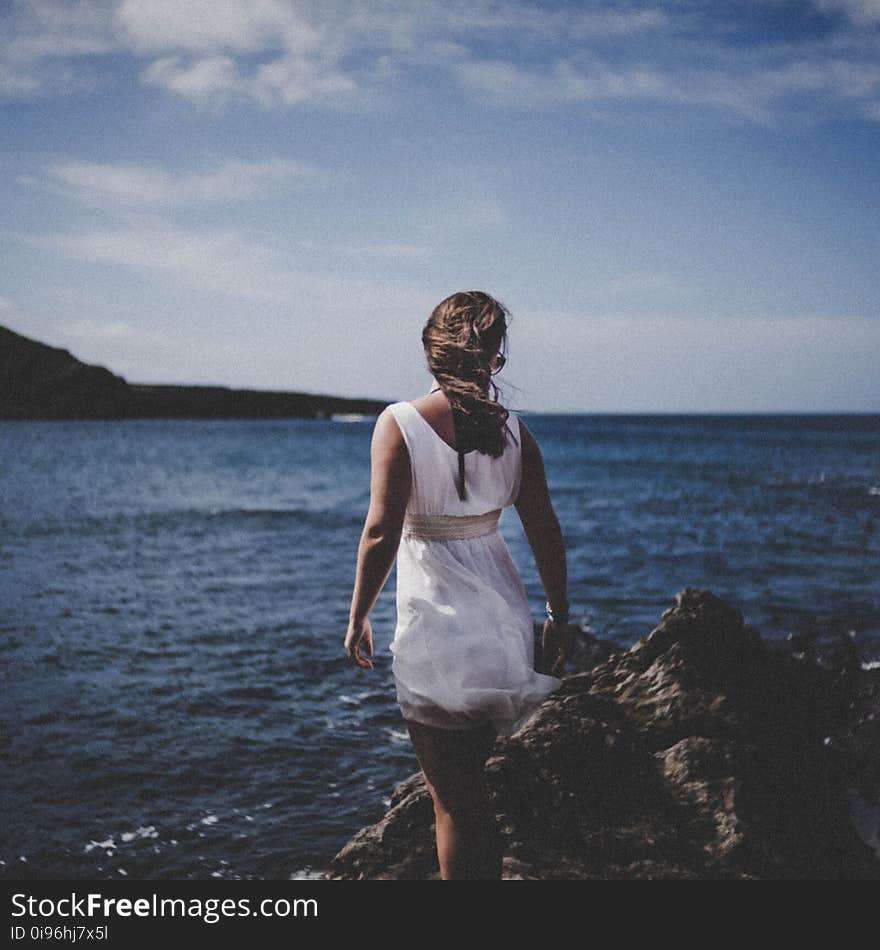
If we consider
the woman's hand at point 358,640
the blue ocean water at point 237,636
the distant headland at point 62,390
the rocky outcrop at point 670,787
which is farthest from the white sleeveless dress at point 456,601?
the distant headland at point 62,390

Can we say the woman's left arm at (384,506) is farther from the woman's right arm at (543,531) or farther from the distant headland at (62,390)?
the distant headland at (62,390)

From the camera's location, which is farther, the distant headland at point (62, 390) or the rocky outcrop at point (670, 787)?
the distant headland at point (62, 390)

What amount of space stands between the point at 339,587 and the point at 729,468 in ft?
136

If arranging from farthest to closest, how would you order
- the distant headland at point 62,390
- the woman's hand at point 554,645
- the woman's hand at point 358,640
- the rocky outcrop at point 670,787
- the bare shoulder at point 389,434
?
the distant headland at point 62,390 < the rocky outcrop at point 670,787 < the woman's hand at point 554,645 < the woman's hand at point 358,640 < the bare shoulder at point 389,434

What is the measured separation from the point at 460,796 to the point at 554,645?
735 millimetres

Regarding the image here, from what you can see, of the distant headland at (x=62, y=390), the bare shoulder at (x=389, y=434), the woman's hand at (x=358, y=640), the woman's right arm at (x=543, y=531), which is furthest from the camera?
the distant headland at (x=62, y=390)

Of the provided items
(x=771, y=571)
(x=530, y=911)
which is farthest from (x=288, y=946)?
(x=771, y=571)

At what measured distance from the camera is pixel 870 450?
67.4 meters

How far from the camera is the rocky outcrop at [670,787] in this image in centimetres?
401

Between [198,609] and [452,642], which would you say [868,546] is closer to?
[198,609]

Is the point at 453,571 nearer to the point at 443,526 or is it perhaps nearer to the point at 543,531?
the point at 443,526

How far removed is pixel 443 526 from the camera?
2.96 meters

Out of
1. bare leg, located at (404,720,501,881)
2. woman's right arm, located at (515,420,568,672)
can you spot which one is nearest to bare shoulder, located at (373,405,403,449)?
woman's right arm, located at (515,420,568,672)

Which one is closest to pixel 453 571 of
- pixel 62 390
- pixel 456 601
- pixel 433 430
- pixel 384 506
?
pixel 456 601
